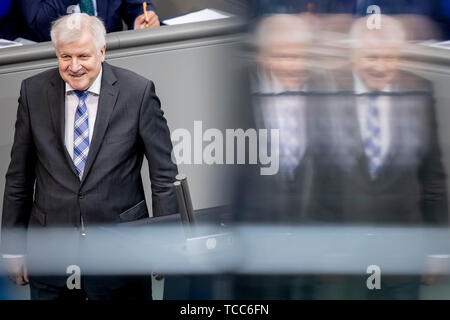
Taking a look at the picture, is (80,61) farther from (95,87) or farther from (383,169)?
(383,169)

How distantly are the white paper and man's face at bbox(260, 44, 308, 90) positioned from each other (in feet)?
0.56

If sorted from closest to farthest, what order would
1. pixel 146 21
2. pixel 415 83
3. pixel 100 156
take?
pixel 415 83 < pixel 100 156 < pixel 146 21

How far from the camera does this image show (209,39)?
10.2 ft

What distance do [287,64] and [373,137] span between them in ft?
1.10

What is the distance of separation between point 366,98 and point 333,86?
10 centimetres

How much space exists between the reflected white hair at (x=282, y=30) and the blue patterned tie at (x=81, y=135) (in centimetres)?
57

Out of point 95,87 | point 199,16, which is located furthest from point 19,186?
point 199,16

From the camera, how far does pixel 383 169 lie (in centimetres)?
310

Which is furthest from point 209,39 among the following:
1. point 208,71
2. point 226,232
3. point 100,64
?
point 226,232

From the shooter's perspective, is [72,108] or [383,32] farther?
[72,108]

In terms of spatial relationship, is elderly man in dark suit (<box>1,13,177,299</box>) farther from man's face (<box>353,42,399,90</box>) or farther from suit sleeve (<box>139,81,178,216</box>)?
man's face (<box>353,42,399,90</box>)

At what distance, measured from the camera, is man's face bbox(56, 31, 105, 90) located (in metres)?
3.15

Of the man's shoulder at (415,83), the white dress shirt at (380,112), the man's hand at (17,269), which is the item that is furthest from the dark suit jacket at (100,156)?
the man's shoulder at (415,83)

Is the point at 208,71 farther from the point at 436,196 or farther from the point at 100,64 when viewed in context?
the point at 436,196
